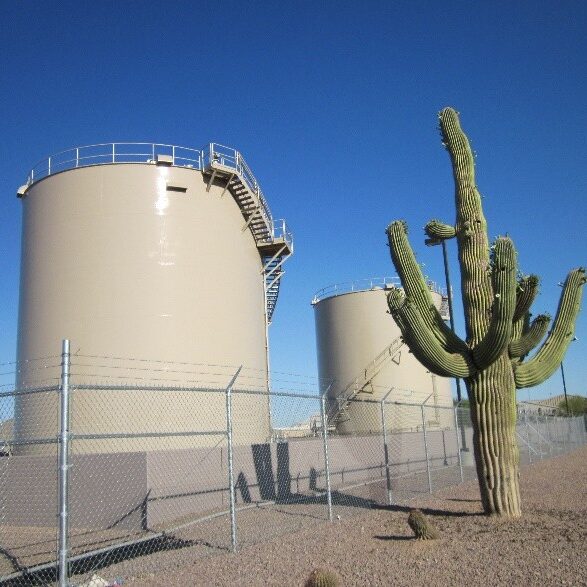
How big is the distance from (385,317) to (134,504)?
17.7 metres

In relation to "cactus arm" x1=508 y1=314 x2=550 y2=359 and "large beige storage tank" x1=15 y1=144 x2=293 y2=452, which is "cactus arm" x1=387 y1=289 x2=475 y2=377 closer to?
"cactus arm" x1=508 y1=314 x2=550 y2=359

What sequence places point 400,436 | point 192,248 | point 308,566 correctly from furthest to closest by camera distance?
1. point 400,436
2. point 192,248
3. point 308,566

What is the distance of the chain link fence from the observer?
9852mm

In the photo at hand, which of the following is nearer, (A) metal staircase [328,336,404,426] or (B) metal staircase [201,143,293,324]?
(B) metal staircase [201,143,293,324]

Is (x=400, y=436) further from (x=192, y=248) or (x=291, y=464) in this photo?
(x=192, y=248)

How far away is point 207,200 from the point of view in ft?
57.9

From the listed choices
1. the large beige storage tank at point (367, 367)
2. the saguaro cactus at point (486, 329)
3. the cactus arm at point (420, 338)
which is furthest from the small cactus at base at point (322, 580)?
the large beige storage tank at point (367, 367)

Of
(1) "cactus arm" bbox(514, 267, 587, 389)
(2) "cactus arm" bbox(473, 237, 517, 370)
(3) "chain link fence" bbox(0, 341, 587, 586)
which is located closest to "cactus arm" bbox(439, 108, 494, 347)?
(2) "cactus arm" bbox(473, 237, 517, 370)

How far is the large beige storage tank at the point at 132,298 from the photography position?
15.3 m

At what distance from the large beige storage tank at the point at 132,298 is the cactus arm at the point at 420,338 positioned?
20.5 feet

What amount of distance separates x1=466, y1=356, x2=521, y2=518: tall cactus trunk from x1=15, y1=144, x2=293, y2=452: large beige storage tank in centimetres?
675

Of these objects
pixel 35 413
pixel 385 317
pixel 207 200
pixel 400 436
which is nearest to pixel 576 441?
pixel 385 317

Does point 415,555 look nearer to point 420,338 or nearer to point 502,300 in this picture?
point 420,338

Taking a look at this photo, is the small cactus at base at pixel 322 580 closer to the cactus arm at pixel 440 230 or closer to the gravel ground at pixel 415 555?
the gravel ground at pixel 415 555
